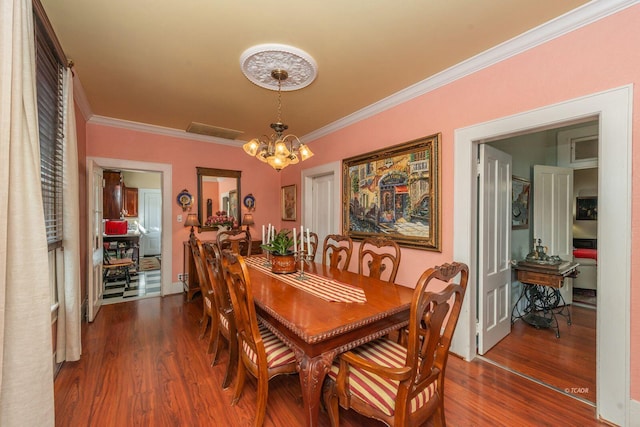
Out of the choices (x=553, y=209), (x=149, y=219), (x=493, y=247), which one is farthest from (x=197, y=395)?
(x=149, y=219)

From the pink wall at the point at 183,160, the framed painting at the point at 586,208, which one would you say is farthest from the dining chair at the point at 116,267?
the framed painting at the point at 586,208

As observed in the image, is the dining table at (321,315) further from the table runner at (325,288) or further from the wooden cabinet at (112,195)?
the wooden cabinet at (112,195)

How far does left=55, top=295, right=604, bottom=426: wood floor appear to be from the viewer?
5.50 feet

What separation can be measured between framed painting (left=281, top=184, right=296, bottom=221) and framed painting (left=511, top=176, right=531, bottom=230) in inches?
124

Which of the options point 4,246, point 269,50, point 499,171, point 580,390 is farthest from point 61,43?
point 580,390

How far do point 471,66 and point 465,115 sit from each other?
0.39 metres

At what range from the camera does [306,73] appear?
237 cm

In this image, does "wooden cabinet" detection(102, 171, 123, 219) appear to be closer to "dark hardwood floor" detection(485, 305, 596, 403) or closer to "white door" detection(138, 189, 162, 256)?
"white door" detection(138, 189, 162, 256)

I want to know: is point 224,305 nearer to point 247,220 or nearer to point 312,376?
point 312,376

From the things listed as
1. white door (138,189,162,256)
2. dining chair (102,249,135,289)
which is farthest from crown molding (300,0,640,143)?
white door (138,189,162,256)

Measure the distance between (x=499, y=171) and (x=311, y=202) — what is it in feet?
8.73

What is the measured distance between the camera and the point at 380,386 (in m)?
1.29

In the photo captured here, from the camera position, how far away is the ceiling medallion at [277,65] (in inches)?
81.3

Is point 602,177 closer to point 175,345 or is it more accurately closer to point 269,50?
point 269,50
